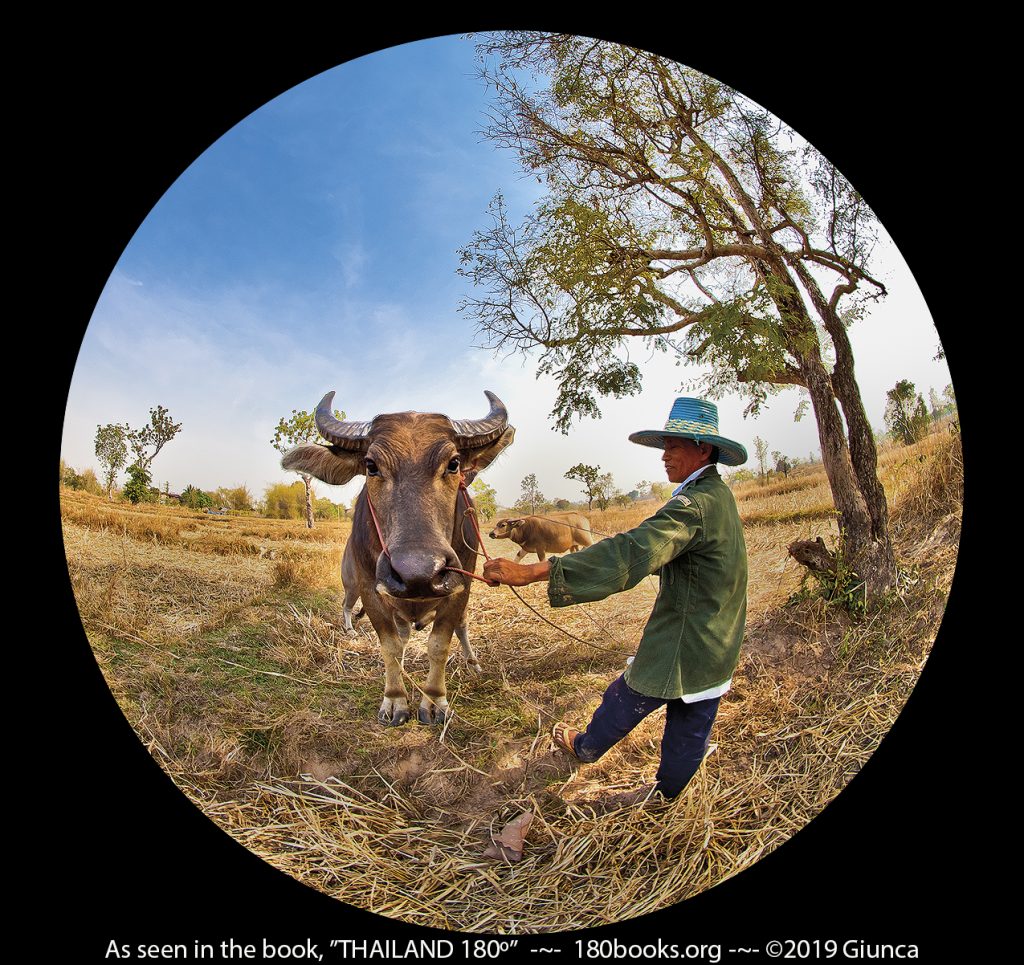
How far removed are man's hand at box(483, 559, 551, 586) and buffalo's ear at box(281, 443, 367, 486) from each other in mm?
1303

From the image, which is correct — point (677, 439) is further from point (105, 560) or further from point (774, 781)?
point (105, 560)

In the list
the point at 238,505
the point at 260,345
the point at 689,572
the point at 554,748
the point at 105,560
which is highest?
the point at 260,345

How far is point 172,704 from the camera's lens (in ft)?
14.2

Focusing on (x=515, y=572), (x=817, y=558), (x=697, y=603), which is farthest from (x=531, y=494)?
(x=817, y=558)

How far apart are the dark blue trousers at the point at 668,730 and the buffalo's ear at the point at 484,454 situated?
5.20 feet

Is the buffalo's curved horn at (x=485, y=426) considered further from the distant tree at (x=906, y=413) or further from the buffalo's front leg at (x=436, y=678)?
the distant tree at (x=906, y=413)

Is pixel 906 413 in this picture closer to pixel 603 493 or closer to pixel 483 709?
pixel 603 493

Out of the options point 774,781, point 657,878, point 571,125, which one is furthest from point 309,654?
point 571,125

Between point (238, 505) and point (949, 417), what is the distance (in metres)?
5.04

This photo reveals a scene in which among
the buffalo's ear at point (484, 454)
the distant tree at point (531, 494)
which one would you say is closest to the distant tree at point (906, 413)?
the distant tree at point (531, 494)

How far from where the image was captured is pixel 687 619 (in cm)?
384

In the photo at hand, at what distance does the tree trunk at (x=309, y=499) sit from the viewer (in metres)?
4.45

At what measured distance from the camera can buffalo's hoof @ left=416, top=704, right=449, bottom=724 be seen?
4.16 meters

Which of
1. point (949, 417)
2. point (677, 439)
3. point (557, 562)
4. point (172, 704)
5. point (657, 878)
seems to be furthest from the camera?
point (949, 417)
